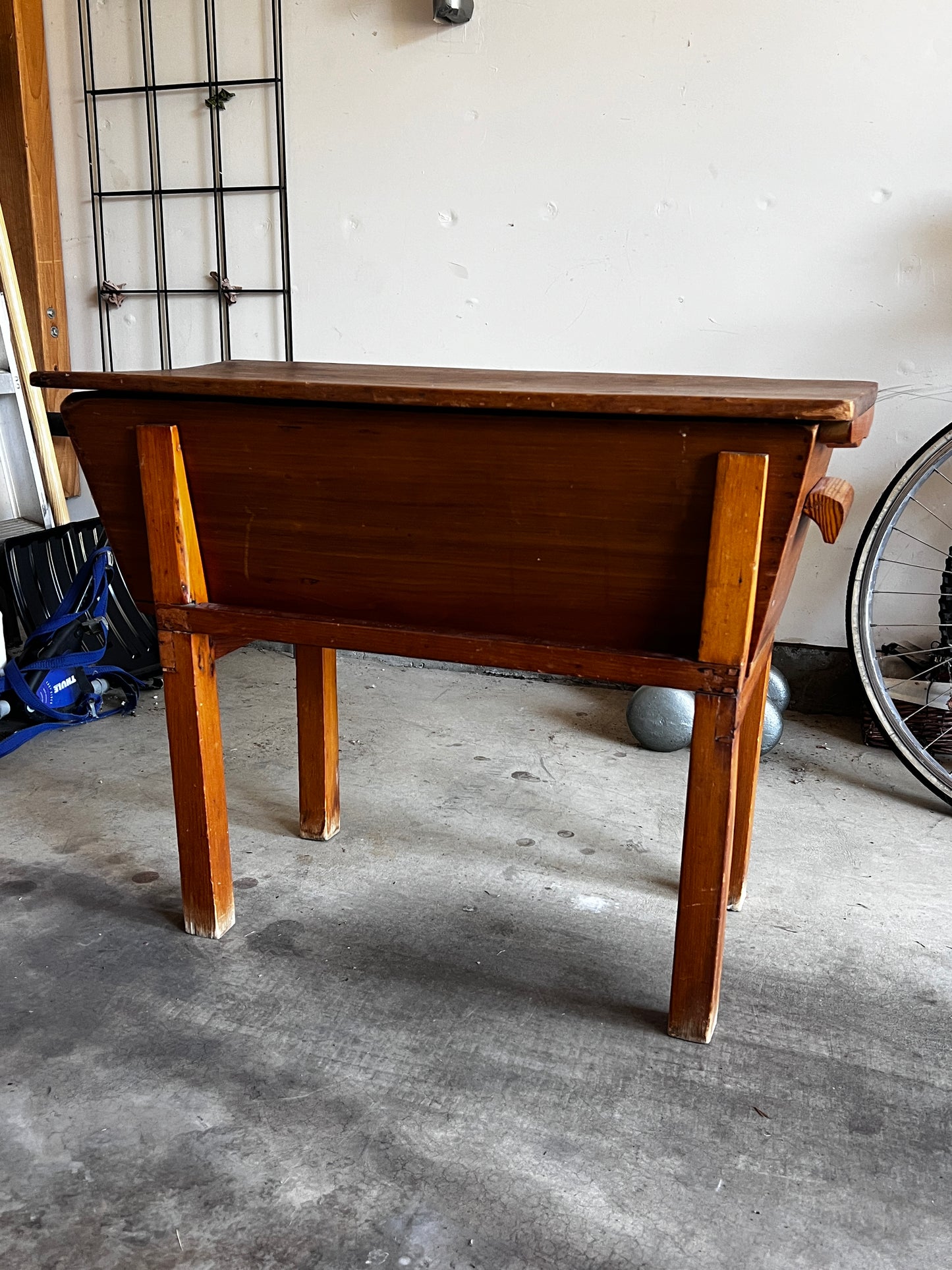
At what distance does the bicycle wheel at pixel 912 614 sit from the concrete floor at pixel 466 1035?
18 cm

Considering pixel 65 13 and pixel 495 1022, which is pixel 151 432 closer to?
→ pixel 495 1022

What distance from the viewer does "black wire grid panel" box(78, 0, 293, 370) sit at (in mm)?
3221

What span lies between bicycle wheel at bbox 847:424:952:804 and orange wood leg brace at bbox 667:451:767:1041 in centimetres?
109

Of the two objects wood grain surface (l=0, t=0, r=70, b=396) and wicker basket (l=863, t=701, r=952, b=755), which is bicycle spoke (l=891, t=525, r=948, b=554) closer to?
wicker basket (l=863, t=701, r=952, b=755)

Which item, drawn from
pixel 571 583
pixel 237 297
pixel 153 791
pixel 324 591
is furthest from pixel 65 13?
pixel 571 583

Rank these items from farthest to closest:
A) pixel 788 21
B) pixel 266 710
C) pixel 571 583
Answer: pixel 266 710 → pixel 788 21 → pixel 571 583

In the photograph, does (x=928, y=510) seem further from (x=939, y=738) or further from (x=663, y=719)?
(x=663, y=719)

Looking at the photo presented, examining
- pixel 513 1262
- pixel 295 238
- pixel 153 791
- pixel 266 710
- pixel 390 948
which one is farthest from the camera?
pixel 295 238

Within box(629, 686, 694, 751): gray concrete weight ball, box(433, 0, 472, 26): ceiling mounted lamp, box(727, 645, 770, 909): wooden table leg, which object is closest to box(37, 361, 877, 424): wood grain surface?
box(727, 645, 770, 909): wooden table leg

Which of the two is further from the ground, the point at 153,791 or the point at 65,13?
the point at 65,13

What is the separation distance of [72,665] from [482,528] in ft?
5.44

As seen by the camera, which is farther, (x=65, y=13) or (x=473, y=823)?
(x=65, y=13)

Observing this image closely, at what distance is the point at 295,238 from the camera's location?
3273mm

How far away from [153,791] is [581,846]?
1004 millimetres
